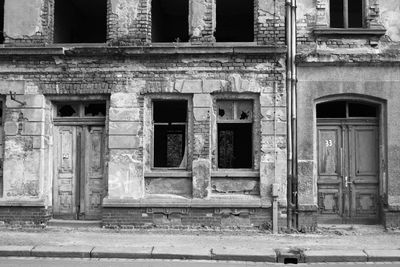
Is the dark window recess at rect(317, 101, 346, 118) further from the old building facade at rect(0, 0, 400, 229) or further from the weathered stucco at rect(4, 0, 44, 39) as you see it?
the weathered stucco at rect(4, 0, 44, 39)

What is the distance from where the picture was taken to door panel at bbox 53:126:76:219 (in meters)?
12.9

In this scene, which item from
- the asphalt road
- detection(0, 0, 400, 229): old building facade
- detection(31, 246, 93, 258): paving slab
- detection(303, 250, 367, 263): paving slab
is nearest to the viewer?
the asphalt road

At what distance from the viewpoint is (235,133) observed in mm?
12672

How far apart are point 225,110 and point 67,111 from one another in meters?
3.89

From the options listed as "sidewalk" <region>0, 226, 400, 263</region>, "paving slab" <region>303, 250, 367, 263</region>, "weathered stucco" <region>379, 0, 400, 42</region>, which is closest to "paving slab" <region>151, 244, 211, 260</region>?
"sidewalk" <region>0, 226, 400, 263</region>

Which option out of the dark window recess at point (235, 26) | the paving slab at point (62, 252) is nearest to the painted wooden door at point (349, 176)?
the dark window recess at point (235, 26)

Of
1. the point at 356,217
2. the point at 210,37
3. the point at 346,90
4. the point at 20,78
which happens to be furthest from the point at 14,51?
the point at 356,217

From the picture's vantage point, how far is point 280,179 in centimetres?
1224

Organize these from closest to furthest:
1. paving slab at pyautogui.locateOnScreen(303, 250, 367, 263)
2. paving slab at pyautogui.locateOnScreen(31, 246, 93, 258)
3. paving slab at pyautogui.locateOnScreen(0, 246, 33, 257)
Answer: paving slab at pyautogui.locateOnScreen(303, 250, 367, 263), paving slab at pyautogui.locateOnScreen(31, 246, 93, 258), paving slab at pyautogui.locateOnScreen(0, 246, 33, 257)

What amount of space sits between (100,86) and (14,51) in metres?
2.18

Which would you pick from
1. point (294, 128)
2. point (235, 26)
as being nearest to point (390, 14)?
point (294, 128)

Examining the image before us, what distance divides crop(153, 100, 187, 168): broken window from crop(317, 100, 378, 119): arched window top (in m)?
3.31

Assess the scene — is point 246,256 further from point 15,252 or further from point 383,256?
point 15,252

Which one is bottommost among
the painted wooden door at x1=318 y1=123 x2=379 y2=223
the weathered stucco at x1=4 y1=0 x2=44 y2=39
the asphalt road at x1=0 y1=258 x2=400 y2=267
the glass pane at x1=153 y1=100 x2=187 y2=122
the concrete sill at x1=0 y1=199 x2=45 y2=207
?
the asphalt road at x1=0 y1=258 x2=400 y2=267
